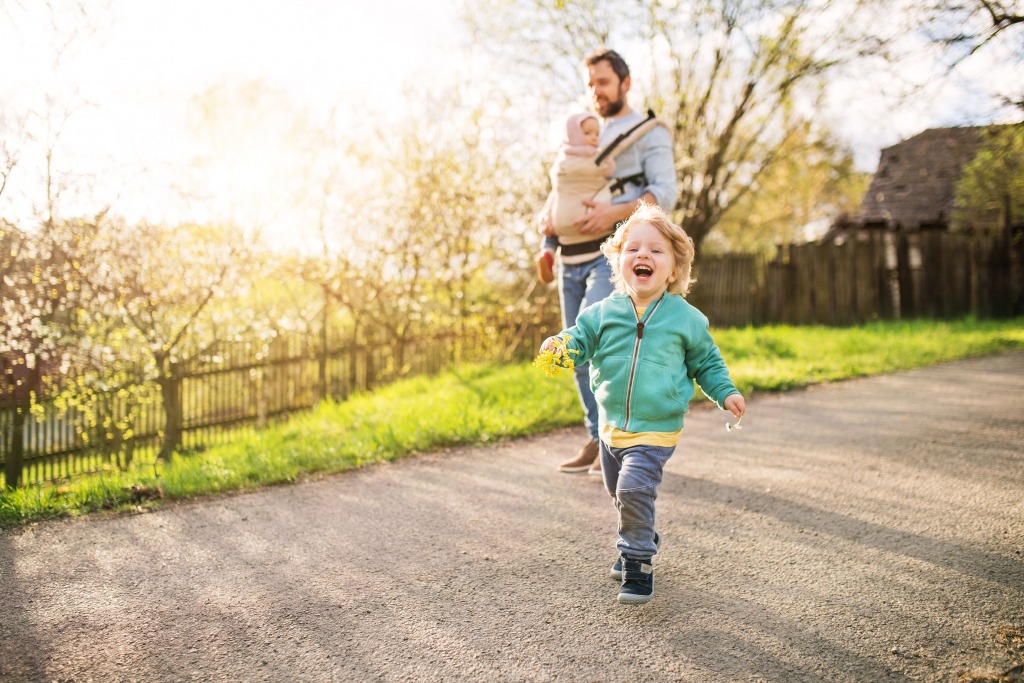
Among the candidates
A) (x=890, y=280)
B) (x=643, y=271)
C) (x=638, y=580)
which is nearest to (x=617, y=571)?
(x=638, y=580)

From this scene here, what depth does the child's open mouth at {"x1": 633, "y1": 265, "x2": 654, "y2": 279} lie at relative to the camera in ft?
9.24

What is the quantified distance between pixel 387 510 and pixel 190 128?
17.4ft

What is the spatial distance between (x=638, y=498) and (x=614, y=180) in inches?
84.6

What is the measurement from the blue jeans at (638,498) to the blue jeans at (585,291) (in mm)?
1430

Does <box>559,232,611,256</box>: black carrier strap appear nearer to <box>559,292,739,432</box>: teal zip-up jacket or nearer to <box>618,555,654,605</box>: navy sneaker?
<box>559,292,739,432</box>: teal zip-up jacket

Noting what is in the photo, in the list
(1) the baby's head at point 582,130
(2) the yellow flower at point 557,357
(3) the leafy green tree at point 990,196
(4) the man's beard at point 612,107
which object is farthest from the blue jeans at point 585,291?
(3) the leafy green tree at point 990,196

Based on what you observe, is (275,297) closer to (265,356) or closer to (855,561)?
(265,356)

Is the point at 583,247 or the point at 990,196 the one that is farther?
the point at 990,196

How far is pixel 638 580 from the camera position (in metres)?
2.62

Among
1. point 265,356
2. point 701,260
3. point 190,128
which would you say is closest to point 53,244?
point 190,128

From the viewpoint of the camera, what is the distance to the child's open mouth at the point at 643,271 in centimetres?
282

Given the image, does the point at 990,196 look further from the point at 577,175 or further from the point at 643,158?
the point at 577,175

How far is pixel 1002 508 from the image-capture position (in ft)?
11.4

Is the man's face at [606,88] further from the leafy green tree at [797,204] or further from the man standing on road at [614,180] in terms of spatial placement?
the leafy green tree at [797,204]
